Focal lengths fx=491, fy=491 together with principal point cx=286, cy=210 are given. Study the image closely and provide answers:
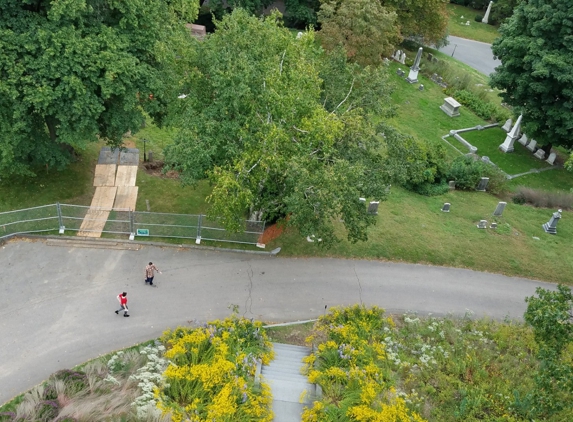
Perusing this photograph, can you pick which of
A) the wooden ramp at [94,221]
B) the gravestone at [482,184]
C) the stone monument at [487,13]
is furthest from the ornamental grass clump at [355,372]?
the stone monument at [487,13]

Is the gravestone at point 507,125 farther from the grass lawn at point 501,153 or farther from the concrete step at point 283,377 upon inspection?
the concrete step at point 283,377

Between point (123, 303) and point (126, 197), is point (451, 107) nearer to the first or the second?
point (126, 197)

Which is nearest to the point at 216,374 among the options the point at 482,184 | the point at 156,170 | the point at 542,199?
the point at 156,170

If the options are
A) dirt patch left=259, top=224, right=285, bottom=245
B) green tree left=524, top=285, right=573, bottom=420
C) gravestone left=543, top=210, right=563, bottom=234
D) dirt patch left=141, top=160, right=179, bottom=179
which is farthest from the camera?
dirt patch left=141, top=160, right=179, bottom=179

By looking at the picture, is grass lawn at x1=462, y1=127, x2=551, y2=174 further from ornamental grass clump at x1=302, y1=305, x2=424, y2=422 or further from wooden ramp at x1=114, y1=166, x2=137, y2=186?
wooden ramp at x1=114, y1=166, x2=137, y2=186

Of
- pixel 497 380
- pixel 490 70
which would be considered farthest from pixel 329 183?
pixel 490 70

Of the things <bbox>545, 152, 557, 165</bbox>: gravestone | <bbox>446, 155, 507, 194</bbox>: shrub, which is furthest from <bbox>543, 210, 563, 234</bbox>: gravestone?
A: <bbox>545, 152, 557, 165</bbox>: gravestone
